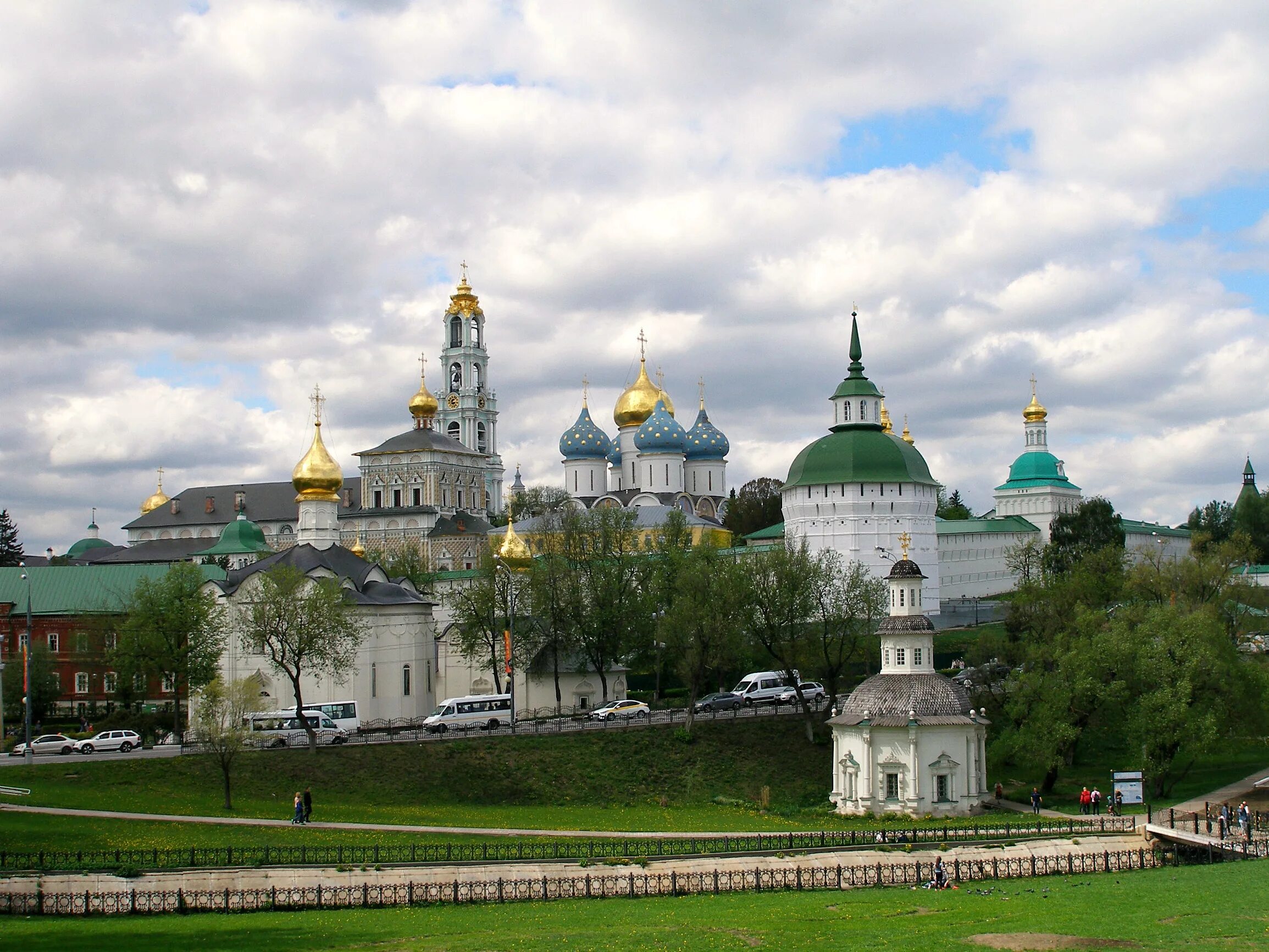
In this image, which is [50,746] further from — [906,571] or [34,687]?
[906,571]

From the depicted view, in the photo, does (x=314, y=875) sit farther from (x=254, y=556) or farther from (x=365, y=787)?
(x=254, y=556)

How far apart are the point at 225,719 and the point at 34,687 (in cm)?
2617

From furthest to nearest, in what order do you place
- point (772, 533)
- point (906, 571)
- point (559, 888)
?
1. point (772, 533)
2. point (906, 571)
3. point (559, 888)

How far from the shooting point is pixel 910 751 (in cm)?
4359

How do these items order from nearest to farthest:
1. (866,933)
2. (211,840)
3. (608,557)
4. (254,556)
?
(866,933) < (211,840) < (608,557) < (254,556)

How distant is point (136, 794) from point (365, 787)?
23.0ft

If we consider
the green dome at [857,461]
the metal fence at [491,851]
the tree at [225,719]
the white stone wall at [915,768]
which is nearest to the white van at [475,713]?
the tree at [225,719]

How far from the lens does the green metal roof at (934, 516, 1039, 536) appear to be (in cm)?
8724

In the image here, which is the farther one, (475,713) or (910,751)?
(475,713)

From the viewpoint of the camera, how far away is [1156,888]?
27.0m

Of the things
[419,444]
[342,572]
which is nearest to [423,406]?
[419,444]

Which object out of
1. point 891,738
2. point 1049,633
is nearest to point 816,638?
point 1049,633

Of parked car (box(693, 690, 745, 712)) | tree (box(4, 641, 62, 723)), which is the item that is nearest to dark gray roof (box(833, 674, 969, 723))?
parked car (box(693, 690, 745, 712))

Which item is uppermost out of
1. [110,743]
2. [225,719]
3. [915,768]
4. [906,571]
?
[906,571]
